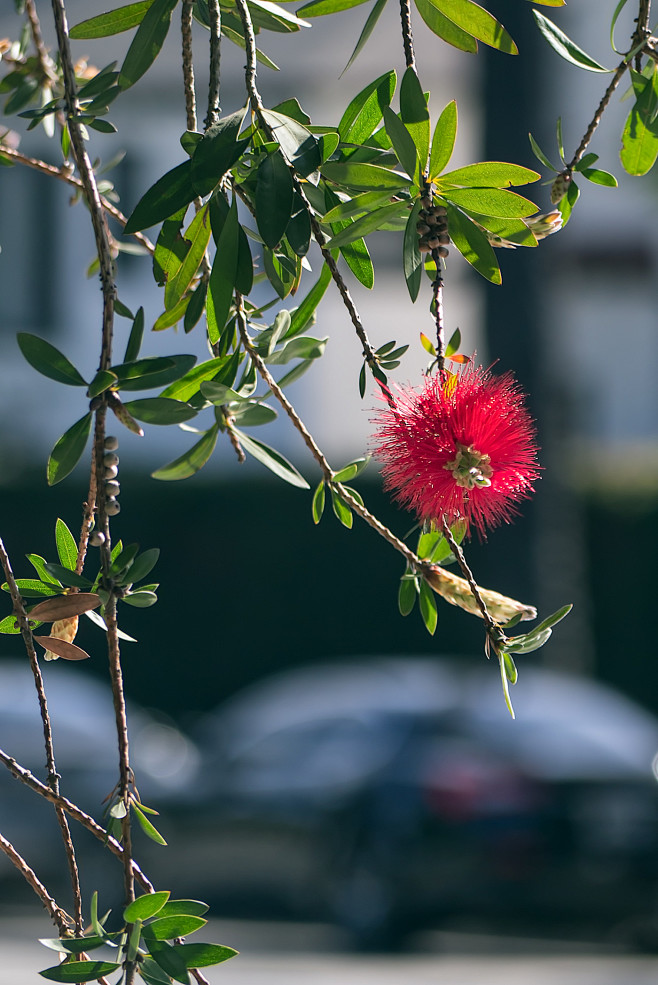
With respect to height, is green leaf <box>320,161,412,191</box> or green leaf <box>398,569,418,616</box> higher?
green leaf <box>320,161,412,191</box>

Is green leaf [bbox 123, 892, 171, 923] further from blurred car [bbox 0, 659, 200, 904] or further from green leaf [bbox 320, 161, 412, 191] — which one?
blurred car [bbox 0, 659, 200, 904]

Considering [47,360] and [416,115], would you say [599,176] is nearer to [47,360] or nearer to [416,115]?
[416,115]

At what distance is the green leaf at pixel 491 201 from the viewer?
80cm

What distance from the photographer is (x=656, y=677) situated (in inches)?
341

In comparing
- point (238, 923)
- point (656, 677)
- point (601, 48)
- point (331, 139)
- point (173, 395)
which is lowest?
point (238, 923)

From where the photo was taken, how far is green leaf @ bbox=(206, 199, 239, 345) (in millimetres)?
835

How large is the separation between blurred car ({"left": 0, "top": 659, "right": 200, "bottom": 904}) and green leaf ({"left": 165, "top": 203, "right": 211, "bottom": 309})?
14.5 feet

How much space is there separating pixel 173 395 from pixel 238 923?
5.31 metres

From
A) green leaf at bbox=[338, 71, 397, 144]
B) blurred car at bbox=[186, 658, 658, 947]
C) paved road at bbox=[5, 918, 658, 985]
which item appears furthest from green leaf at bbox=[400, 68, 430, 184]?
blurred car at bbox=[186, 658, 658, 947]

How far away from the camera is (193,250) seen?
904mm

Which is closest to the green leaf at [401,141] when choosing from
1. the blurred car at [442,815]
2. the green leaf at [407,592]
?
the green leaf at [407,592]

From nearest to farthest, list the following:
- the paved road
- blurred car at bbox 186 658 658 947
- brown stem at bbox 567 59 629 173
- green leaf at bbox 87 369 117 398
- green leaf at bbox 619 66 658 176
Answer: green leaf at bbox 87 369 117 398 → brown stem at bbox 567 59 629 173 → green leaf at bbox 619 66 658 176 → the paved road → blurred car at bbox 186 658 658 947

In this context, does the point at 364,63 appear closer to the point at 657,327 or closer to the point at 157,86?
the point at 157,86

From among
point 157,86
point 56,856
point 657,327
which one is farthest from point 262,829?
point 657,327
